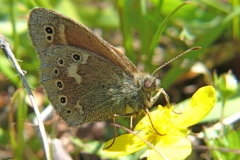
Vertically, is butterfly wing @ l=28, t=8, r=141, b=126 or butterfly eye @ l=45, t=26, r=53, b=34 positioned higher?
butterfly eye @ l=45, t=26, r=53, b=34

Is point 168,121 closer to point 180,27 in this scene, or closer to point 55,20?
point 55,20

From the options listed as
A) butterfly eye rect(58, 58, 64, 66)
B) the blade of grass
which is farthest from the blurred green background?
butterfly eye rect(58, 58, 64, 66)

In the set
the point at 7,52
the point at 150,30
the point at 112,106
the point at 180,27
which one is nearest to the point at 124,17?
the point at 150,30

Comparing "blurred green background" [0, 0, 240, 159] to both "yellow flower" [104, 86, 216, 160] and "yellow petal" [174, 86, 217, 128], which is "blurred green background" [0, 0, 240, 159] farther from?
"yellow petal" [174, 86, 217, 128]

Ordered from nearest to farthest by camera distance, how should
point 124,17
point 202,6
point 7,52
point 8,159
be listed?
point 7,52 < point 8,159 < point 124,17 < point 202,6

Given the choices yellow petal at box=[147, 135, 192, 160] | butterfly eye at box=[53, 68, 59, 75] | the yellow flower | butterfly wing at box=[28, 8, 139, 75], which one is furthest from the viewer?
butterfly eye at box=[53, 68, 59, 75]

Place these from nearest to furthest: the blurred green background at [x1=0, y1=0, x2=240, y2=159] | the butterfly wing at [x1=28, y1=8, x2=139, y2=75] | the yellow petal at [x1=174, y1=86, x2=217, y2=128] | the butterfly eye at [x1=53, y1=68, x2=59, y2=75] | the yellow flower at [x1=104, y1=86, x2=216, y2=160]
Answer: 1. the yellow flower at [x1=104, y1=86, x2=216, y2=160]
2. the yellow petal at [x1=174, y1=86, x2=217, y2=128]
3. the butterfly wing at [x1=28, y1=8, x2=139, y2=75]
4. the butterfly eye at [x1=53, y1=68, x2=59, y2=75]
5. the blurred green background at [x1=0, y1=0, x2=240, y2=159]

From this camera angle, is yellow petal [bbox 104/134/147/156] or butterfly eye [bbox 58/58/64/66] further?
butterfly eye [bbox 58/58/64/66]
